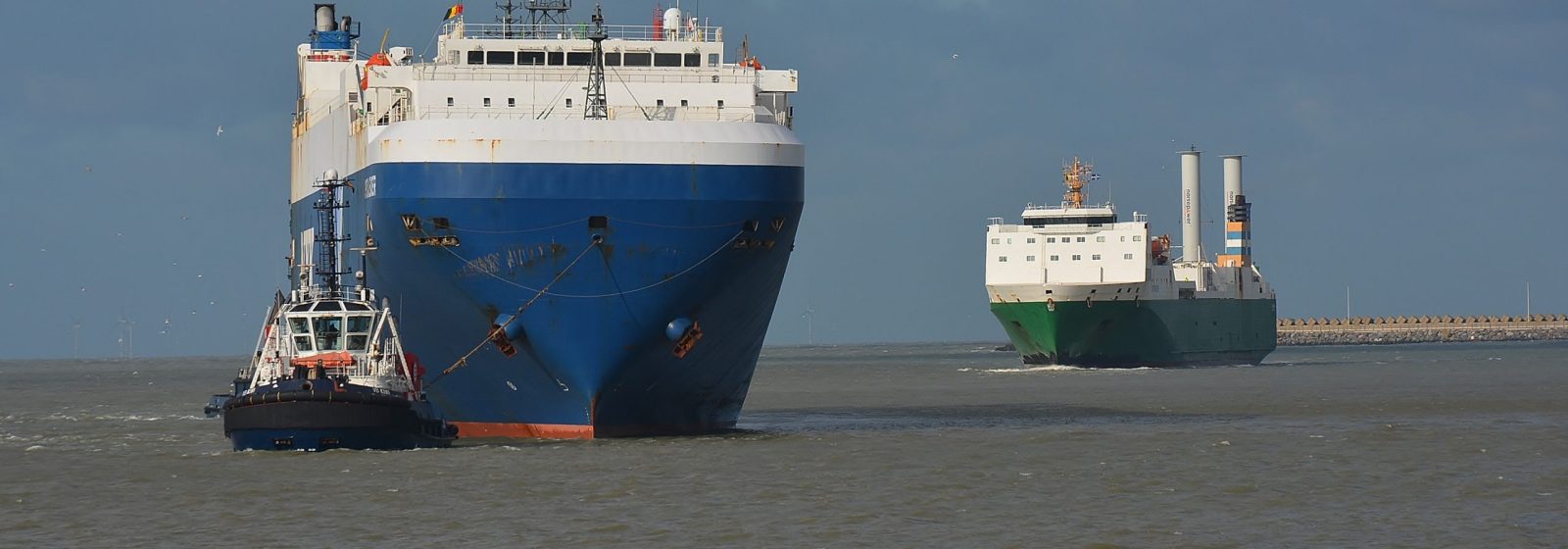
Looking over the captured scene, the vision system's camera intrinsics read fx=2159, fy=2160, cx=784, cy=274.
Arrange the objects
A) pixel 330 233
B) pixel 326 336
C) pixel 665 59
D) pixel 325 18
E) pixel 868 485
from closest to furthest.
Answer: pixel 868 485, pixel 326 336, pixel 330 233, pixel 665 59, pixel 325 18

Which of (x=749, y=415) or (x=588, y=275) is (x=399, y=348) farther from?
(x=749, y=415)

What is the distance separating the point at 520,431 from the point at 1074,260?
54489 millimetres

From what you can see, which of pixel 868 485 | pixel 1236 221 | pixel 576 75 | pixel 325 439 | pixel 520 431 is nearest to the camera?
pixel 868 485

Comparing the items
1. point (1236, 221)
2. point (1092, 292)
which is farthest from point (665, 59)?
point (1236, 221)

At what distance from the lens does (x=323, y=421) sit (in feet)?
105

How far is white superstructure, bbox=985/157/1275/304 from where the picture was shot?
86938 mm

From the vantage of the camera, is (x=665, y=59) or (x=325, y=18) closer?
(x=665, y=59)

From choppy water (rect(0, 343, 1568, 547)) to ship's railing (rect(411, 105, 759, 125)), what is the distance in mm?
5353

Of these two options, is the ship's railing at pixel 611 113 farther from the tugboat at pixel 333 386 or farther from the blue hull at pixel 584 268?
the tugboat at pixel 333 386

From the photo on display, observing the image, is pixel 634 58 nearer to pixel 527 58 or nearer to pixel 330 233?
pixel 527 58

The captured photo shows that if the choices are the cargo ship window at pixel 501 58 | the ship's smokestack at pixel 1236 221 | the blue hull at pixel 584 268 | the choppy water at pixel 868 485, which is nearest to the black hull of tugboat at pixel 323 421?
the choppy water at pixel 868 485

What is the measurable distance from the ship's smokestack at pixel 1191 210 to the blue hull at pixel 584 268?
78635 mm

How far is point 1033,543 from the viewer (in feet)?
75.0

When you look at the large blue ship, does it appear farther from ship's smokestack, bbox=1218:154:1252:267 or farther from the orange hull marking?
ship's smokestack, bbox=1218:154:1252:267
